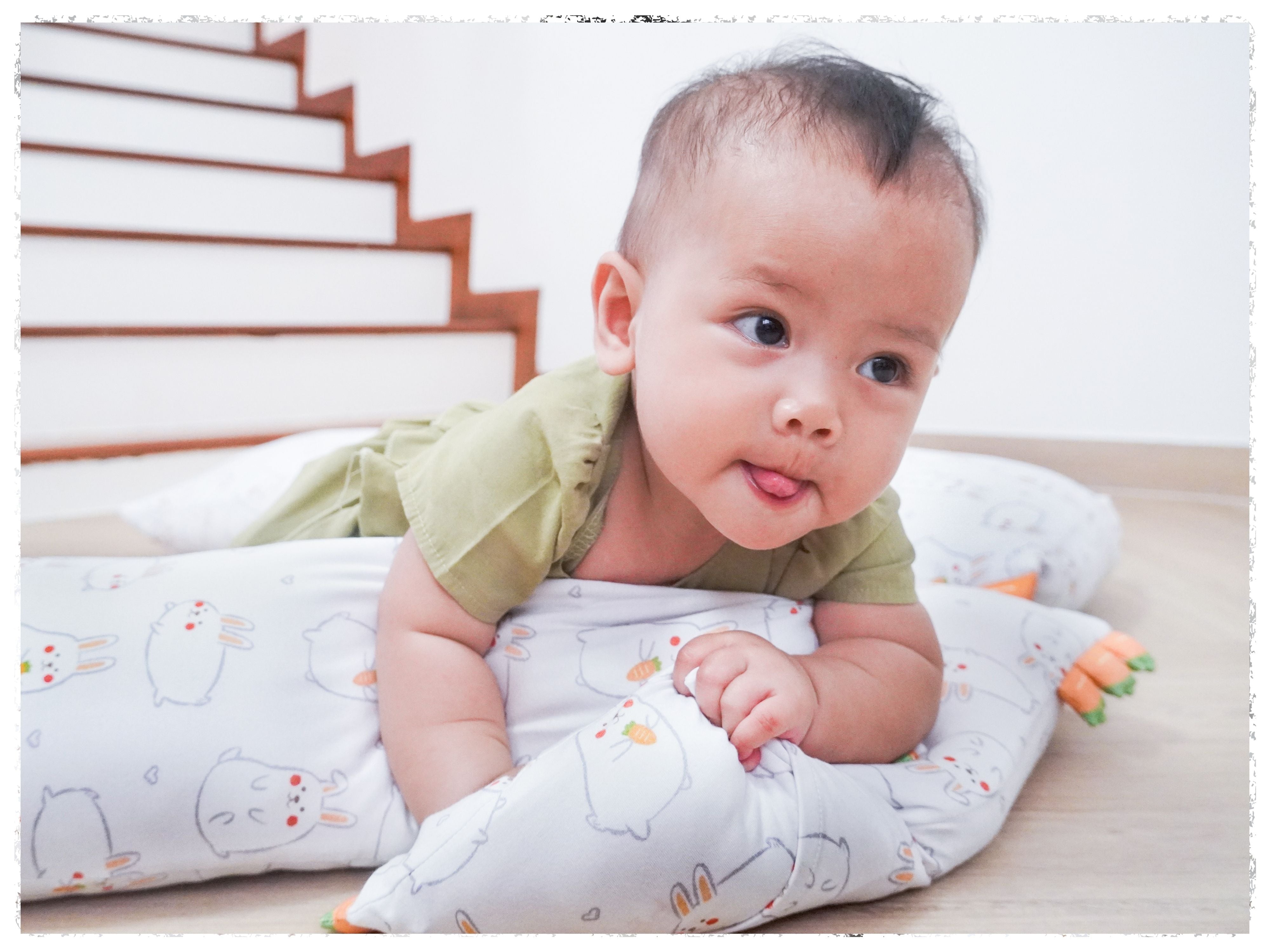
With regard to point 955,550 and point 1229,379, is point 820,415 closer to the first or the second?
point 955,550

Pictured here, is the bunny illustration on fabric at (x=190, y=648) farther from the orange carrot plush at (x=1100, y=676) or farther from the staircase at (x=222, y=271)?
the staircase at (x=222, y=271)

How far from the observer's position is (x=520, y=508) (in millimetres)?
619

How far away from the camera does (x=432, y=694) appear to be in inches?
23.2

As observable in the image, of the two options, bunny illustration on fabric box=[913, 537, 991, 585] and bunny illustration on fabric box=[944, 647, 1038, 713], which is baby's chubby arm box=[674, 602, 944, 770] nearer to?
bunny illustration on fabric box=[944, 647, 1038, 713]

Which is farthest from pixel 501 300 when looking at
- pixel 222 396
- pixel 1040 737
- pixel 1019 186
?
pixel 1040 737

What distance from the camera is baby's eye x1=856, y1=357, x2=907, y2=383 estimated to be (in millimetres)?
504

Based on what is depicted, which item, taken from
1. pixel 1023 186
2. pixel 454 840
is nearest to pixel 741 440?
pixel 454 840

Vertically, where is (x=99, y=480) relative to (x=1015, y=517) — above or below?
below

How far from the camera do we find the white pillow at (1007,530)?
954 millimetres

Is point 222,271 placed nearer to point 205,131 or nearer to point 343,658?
point 205,131

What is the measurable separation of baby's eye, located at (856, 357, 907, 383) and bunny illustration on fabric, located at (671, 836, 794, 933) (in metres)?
0.24

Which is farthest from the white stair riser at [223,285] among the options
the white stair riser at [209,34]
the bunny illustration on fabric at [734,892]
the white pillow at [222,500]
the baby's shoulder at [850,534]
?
the bunny illustration on fabric at [734,892]

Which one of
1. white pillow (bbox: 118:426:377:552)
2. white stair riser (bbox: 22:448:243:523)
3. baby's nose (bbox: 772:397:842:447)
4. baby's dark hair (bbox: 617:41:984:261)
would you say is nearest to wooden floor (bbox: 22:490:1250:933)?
baby's nose (bbox: 772:397:842:447)

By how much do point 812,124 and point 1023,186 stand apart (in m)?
0.94
